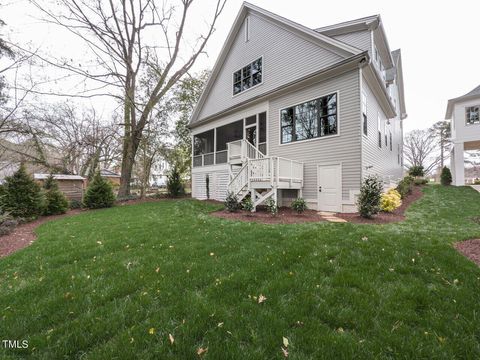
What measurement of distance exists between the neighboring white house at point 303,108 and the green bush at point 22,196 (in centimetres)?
860

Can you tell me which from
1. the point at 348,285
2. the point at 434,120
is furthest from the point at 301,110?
the point at 434,120

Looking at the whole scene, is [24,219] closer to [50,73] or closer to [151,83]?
[50,73]

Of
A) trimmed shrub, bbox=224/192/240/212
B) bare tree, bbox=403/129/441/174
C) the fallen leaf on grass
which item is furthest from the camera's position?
bare tree, bbox=403/129/441/174

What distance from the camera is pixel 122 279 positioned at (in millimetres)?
3162

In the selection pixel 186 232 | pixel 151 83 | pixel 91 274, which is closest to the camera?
pixel 91 274

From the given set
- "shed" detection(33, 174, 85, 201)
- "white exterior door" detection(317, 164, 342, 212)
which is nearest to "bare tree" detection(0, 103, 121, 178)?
"shed" detection(33, 174, 85, 201)

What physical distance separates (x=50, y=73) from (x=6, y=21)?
9.40 ft

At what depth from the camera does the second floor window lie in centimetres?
1530

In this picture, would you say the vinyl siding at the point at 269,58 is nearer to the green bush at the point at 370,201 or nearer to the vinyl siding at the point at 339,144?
the vinyl siding at the point at 339,144

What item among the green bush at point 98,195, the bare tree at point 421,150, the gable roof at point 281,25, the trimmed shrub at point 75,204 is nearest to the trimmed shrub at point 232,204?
the gable roof at point 281,25

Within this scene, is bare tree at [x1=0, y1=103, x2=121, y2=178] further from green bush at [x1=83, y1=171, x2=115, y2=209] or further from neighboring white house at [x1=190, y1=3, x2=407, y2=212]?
neighboring white house at [x1=190, y1=3, x2=407, y2=212]

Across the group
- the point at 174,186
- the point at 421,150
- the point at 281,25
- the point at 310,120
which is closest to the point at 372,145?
the point at 310,120

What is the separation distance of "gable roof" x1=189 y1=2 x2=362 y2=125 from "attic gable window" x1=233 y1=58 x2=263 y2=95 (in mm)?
1860

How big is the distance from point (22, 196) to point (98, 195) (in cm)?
306
